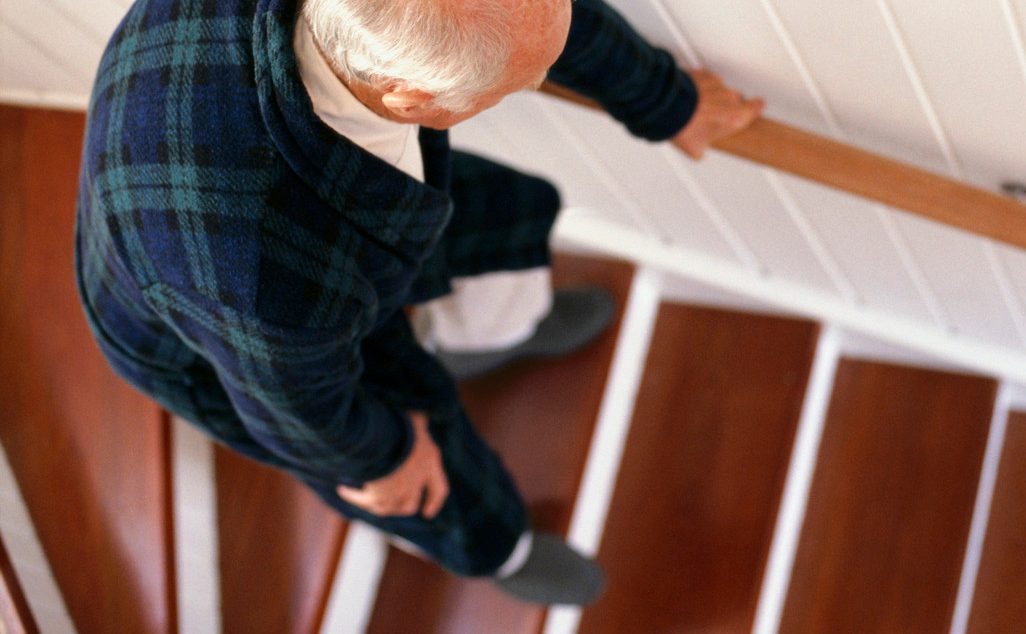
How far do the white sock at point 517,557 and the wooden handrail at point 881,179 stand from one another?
683 mm

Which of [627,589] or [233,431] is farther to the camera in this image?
[627,589]

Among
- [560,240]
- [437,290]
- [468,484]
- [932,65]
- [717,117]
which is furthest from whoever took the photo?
[560,240]

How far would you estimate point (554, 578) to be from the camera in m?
1.51

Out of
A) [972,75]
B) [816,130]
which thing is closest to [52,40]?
[816,130]

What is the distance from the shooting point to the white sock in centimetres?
146

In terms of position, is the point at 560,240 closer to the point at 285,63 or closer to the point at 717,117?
the point at 717,117

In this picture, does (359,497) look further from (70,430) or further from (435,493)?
(70,430)

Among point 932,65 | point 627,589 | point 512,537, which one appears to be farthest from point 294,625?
point 932,65

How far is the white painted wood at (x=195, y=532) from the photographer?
1413 mm

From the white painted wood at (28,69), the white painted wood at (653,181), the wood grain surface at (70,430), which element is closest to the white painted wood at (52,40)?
the white painted wood at (28,69)

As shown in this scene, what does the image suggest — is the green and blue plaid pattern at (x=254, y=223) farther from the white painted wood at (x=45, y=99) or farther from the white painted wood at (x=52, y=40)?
the white painted wood at (x=45, y=99)

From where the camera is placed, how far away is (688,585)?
1.59 meters

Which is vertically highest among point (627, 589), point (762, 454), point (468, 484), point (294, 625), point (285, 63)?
point (285, 63)

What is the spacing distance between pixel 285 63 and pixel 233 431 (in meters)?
0.54
